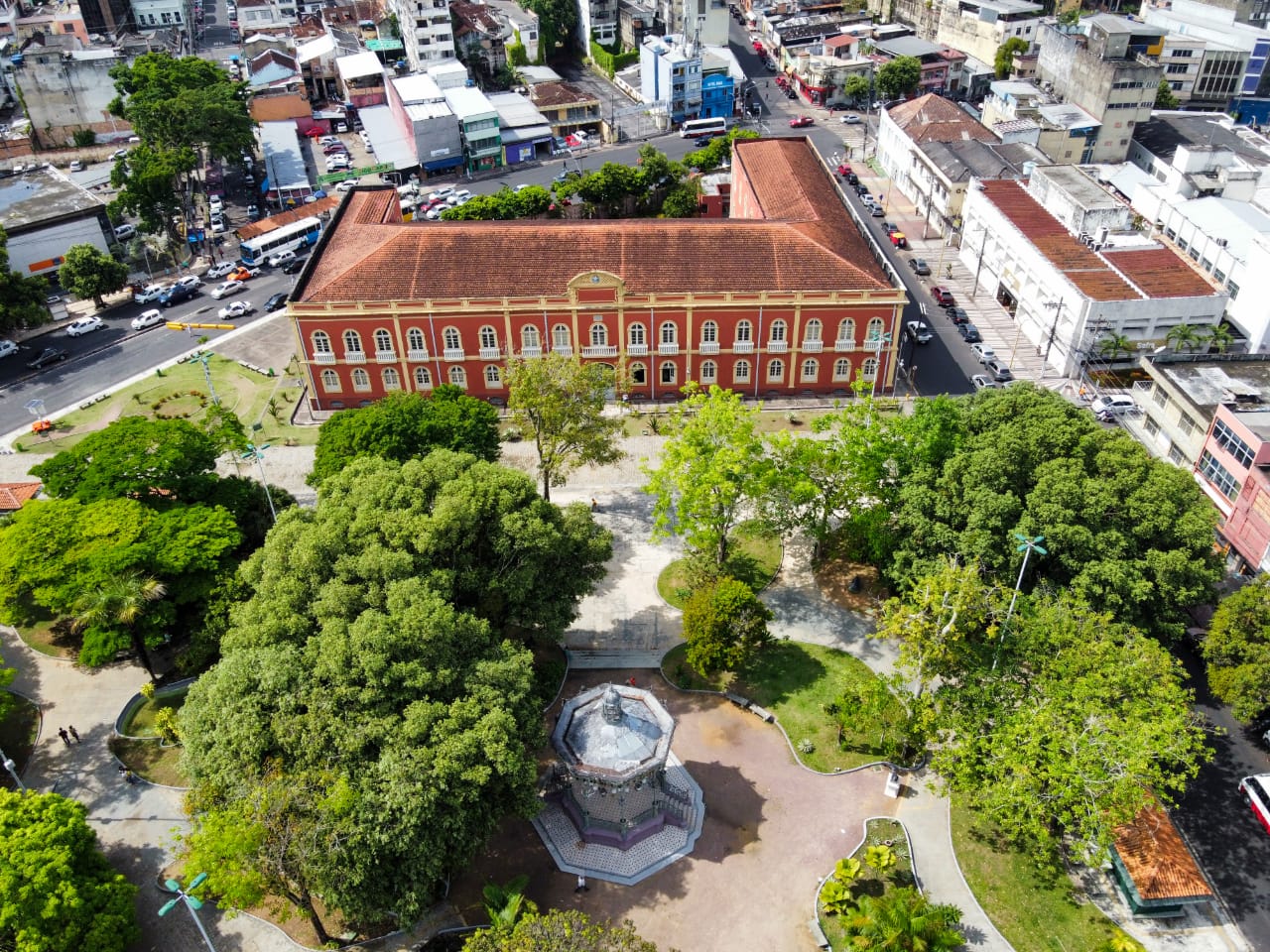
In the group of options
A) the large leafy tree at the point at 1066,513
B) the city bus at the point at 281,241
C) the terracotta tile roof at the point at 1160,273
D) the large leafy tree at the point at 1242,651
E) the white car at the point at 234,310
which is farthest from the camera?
the city bus at the point at 281,241

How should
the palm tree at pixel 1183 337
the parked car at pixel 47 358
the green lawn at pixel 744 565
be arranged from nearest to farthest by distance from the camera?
the green lawn at pixel 744 565
the palm tree at pixel 1183 337
the parked car at pixel 47 358

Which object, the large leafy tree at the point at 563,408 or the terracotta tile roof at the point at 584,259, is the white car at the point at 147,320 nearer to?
the terracotta tile roof at the point at 584,259

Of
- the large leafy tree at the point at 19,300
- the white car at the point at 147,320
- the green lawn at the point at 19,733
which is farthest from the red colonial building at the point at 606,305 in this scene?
the green lawn at the point at 19,733

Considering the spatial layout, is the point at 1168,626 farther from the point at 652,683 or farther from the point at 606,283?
the point at 606,283

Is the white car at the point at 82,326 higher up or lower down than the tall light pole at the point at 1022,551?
lower down

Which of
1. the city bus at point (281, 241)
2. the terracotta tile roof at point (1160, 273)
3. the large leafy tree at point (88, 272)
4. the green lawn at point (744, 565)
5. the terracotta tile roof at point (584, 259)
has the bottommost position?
the green lawn at point (744, 565)

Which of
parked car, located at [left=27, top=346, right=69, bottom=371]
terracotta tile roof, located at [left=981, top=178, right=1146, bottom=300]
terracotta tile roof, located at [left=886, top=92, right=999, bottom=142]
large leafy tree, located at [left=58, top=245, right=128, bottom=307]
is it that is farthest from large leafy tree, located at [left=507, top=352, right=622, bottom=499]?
terracotta tile roof, located at [left=886, top=92, right=999, bottom=142]

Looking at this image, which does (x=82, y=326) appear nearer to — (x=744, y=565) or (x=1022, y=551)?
(x=744, y=565)
